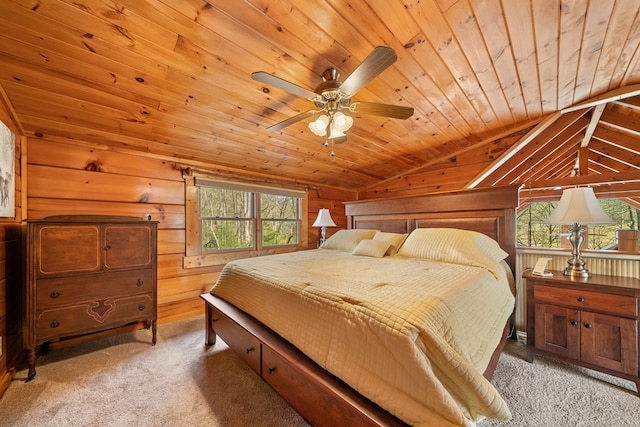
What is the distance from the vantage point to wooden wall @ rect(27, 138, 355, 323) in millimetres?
2215

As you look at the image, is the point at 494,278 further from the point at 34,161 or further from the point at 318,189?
the point at 34,161

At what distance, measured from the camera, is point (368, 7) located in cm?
142

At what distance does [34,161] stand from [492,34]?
12.2 ft

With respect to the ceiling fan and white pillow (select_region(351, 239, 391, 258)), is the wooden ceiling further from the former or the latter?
white pillow (select_region(351, 239, 391, 258))

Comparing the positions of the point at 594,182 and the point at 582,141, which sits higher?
the point at 582,141

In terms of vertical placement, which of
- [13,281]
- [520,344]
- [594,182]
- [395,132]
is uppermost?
[395,132]

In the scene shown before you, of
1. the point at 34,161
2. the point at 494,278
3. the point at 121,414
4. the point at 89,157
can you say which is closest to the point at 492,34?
the point at 494,278

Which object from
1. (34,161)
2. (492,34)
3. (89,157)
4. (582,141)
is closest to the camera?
(492,34)

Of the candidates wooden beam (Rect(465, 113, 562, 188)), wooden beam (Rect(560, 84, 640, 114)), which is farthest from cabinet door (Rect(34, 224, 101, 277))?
wooden beam (Rect(560, 84, 640, 114))

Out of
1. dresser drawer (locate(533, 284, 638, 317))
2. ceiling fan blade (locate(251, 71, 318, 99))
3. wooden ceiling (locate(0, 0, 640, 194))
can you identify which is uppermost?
wooden ceiling (locate(0, 0, 640, 194))

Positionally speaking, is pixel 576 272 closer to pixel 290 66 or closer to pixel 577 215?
pixel 577 215

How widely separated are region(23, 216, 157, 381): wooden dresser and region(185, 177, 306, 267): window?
745 millimetres

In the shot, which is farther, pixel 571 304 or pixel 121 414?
pixel 571 304

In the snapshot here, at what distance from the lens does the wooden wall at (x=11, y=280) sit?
1.74m
